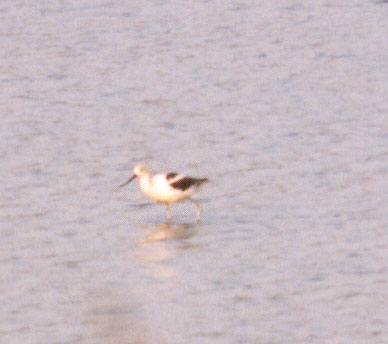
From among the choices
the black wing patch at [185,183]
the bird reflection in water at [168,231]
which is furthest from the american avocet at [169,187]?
the bird reflection in water at [168,231]

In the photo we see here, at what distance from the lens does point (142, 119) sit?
25.4 meters

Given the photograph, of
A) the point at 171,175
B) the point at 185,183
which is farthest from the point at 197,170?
the point at 185,183

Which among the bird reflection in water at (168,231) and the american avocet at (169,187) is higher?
the american avocet at (169,187)

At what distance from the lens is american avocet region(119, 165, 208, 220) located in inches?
753

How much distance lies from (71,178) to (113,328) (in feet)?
50.7

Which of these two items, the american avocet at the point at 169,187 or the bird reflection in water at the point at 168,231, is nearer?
the bird reflection in water at the point at 168,231

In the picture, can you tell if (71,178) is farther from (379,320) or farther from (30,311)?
(379,320)

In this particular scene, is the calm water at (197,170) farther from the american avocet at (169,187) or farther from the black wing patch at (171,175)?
the black wing patch at (171,175)

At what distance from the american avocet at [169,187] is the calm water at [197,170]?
37 centimetres

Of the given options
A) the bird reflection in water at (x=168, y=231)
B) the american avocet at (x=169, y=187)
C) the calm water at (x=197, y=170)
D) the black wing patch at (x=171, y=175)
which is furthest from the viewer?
the black wing patch at (x=171, y=175)

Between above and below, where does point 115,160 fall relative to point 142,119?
below

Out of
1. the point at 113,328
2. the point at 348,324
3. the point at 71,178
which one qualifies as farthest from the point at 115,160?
the point at 113,328

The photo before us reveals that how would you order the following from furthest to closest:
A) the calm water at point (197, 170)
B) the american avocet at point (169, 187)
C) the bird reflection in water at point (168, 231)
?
the american avocet at point (169, 187) < the bird reflection in water at point (168, 231) < the calm water at point (197, 170)

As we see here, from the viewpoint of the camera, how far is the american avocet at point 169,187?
19.1 meters
